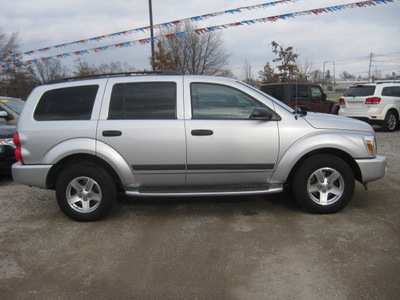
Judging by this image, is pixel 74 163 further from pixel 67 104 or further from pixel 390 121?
pixel 390 121

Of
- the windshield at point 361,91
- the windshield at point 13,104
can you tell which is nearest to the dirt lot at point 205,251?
the windshield at point 13,104

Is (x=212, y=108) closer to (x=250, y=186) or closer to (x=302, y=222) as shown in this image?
(x=250, y=186)

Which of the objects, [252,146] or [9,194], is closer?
[252,146]

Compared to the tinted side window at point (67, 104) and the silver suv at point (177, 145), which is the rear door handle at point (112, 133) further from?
the tinted side window at point (67, 104)

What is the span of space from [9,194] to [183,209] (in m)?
3.09

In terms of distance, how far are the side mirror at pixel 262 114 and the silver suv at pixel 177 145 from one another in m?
0.02

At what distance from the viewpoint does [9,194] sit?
5438mm

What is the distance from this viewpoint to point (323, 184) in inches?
159

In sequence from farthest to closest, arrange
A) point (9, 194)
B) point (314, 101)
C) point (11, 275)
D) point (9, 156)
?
point (314, 101), point (9, 156), point (9, 194), point (11, 275)

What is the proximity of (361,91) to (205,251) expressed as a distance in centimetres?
1051

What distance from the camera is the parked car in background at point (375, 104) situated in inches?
444

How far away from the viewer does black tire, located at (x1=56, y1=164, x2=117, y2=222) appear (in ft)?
13.0

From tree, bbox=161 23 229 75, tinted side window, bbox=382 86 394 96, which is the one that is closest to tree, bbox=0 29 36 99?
tree, bbox=161 23 229 75

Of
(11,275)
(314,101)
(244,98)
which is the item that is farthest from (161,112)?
(314,101)
